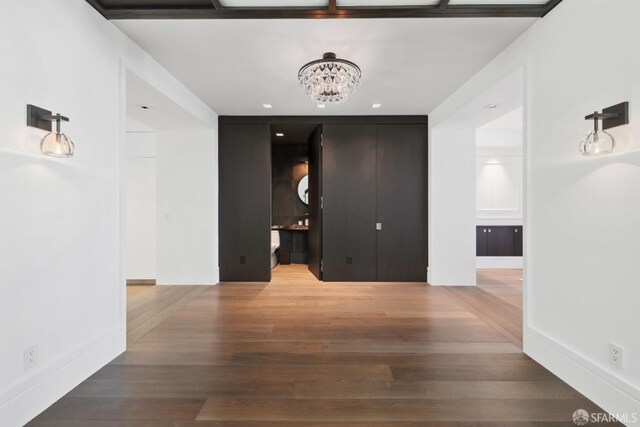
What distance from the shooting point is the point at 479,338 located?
3.04 m

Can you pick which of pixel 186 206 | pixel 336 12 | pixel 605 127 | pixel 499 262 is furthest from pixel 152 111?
pixel 499 262

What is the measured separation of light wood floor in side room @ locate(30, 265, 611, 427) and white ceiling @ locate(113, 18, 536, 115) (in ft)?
8.98

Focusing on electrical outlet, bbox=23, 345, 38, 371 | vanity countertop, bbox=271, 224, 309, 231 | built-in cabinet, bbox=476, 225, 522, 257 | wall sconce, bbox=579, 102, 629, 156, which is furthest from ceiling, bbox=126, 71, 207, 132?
built-in cabinet, bbox=476, 225, 522, 257

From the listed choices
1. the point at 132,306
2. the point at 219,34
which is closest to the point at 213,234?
the point at 132,306

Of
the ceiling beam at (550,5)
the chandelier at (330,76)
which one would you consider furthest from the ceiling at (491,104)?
the chandelier at (330,76)

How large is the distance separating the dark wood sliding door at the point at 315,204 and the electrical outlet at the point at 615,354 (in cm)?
388

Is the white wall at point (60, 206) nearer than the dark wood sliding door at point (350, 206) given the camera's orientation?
Yes

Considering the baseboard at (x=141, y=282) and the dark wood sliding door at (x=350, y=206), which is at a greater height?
the dark wood sliding door at (x=350, y=206)

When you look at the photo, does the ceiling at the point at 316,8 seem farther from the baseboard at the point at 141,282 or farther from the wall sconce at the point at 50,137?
the baseboard at the point at 141,282

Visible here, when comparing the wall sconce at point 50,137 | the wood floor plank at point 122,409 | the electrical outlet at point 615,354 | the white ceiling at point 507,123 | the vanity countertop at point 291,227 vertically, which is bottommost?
the wood floor plank at point 122,409

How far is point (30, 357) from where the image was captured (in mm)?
1862

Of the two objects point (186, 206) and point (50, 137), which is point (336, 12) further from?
point (186, 206)

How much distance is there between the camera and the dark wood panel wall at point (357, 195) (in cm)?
532

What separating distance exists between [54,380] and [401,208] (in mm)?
4657
